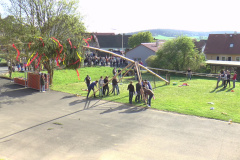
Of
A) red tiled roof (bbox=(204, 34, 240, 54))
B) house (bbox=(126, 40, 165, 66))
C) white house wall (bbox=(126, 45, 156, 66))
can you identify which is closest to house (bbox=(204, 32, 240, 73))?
red tiled roof (bbox=(204, 34, 240, 54))

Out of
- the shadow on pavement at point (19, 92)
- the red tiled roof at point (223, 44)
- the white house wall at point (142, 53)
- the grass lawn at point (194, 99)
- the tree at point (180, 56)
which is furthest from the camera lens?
the red tiled roof at point (223, 44)

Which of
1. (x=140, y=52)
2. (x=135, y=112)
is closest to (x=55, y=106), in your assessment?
(x=135, y=112)

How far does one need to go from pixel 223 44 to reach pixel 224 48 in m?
1.19

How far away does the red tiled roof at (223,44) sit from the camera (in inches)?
1810

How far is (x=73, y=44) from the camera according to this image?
13898 mm

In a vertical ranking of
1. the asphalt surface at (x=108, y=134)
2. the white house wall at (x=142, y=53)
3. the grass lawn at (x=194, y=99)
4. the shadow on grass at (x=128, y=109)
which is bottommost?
the asphalt surface at (x=108, y=134)

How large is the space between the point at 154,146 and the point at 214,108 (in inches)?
278

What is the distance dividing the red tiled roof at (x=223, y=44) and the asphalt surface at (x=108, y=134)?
38018 millimetres

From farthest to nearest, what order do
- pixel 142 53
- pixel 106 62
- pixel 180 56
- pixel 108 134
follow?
pixel 142 53
pixel 106 62
pixel 180 56
pixel 108 134

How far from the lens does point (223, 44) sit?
47.5 m

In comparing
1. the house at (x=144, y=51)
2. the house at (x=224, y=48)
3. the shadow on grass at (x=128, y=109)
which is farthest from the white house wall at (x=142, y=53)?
the shadow on grass at (x=128, y=109)

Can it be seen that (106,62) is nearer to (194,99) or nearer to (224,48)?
(224,48)

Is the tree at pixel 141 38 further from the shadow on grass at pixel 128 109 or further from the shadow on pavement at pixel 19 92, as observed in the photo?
the shadow on grass at pixel 128 109

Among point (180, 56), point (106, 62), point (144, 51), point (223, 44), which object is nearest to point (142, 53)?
point (144, 51)
